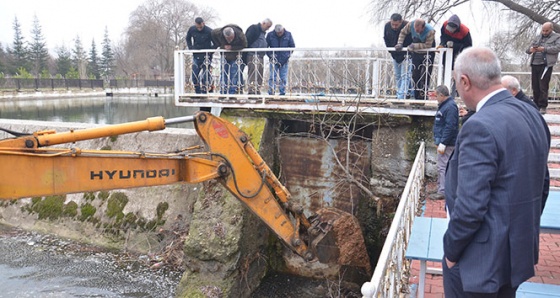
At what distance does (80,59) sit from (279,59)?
63499 mm

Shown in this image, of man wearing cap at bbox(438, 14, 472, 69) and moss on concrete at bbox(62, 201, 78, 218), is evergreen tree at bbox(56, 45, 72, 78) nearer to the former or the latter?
moss on concrete at bbox(62, 201, 78, 218)

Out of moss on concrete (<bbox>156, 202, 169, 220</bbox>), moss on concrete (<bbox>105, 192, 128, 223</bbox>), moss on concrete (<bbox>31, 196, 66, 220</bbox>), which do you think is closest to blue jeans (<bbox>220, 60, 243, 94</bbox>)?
moss on concrete (<bbox>156, 202, 169, 220</bbox>)

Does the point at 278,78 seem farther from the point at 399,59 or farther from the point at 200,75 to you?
the point at 399,59

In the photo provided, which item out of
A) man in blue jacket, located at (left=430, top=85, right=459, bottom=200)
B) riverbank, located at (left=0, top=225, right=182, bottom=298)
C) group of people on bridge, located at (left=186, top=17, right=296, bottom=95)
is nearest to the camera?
man in blue jacket, located at (left=430, top=85, right=459, bottom=200)

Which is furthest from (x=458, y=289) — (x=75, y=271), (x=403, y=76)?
(x=75, y=271)

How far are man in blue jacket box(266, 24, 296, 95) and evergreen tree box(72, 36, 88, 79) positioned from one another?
190 feet

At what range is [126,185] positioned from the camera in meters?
4.57

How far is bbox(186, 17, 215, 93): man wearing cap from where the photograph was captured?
903 centimetres

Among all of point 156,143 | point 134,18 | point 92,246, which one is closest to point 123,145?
point 156,143

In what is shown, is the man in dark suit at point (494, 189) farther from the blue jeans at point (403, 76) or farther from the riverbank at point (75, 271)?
the riverbank at point (75, 271)

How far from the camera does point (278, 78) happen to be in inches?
348

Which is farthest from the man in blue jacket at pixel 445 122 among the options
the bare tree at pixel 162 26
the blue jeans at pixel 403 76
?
the bare tree at pixel 162 26

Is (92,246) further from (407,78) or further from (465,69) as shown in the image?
(465,69)

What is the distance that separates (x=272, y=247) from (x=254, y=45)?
410 centimetres
